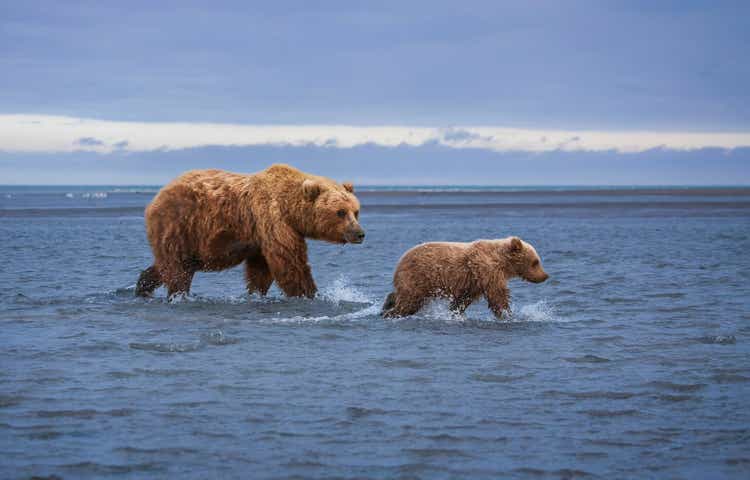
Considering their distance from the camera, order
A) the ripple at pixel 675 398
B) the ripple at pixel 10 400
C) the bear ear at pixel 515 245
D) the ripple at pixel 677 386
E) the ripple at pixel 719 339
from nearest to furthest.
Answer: the ripple at pixel 10 400 → the ripple at pixel 675 398 → the ripple at pixel 677 386 → the ripple at pixel 719 339 → the bear ear at pixel 515 245

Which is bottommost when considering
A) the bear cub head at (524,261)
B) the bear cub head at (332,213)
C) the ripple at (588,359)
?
the ripple at (588,359)

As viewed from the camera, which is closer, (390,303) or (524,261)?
(390,303)

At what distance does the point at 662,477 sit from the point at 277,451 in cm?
217

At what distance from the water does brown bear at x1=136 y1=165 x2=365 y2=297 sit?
483 millimetres

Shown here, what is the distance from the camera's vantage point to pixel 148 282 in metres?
12.5

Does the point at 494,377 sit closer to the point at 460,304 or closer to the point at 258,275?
the point at 460,304

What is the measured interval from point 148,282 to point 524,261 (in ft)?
16.0

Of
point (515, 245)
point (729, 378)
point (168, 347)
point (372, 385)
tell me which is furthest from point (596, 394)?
point (515, 245)

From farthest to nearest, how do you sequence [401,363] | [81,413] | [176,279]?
1. [176,279]
2. [401,363]
3. [81,413]

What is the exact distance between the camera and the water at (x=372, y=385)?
18.1ft

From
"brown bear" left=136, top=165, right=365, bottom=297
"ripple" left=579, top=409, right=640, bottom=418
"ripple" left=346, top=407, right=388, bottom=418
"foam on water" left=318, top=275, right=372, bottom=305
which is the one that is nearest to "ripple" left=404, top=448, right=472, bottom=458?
"ripple" left=346, top=407, right=388, bottom=418

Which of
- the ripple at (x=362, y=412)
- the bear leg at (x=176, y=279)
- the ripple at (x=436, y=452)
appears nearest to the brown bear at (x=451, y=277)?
the bear leg at (x=176, y=279)

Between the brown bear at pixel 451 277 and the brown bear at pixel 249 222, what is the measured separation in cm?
98

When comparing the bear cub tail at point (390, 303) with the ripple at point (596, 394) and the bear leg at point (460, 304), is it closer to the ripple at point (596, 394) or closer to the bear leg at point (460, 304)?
the bear leg at point (460, 304)
